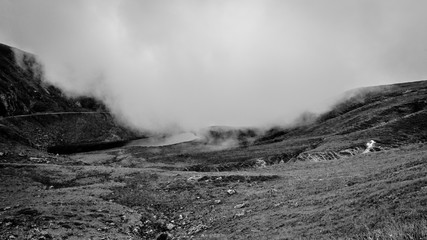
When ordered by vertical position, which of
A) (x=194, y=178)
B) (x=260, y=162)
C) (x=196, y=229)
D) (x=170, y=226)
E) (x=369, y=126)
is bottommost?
(x=196, y=229)

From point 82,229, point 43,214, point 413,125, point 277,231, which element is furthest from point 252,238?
point 413,125

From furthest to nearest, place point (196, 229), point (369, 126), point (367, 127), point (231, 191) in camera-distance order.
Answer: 1. point (369, 126)
2. point (367, 127)
3. point (231, 191)
4. point (196, 229)

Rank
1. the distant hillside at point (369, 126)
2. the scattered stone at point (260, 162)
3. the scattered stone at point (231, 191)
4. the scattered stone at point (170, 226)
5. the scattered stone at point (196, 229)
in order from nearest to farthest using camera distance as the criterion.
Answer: the scattered stone at point (196, 229) < the scattered stone at point (170, 226) < the scattered stone at point (231, 191) < the distant hillside at point (369, 126) < the scattered stone at point (260, 162)

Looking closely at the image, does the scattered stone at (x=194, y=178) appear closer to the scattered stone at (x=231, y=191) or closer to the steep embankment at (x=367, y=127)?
the scattered stone at (x=231, y=191)

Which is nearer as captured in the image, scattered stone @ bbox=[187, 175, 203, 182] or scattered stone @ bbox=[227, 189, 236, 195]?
scattered stone @ bbox=[227, 189, 236, 195]

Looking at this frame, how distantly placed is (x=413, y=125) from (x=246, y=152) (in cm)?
5989

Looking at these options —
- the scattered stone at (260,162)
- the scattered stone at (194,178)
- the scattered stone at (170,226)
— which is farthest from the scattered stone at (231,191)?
the scattered stone at (260,162)

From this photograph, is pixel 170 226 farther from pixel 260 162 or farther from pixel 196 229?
pixel 260 162

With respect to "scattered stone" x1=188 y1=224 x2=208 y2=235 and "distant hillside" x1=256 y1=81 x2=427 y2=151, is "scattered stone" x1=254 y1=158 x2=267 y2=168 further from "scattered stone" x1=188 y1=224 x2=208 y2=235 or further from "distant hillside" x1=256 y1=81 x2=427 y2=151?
"scattered stone" x1=188 y1=224 x2=208 y2=235

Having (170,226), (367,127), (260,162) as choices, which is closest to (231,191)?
(170,226)

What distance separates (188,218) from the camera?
1519 inches

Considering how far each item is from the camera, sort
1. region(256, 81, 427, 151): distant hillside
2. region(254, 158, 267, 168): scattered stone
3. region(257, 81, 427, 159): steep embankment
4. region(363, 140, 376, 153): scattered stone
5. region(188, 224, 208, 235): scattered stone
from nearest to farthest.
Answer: region(188, 224, 208, 235): scattered stone, region(363, 140, 376, 153): scattered stone, region(257, 81, 427, 159): steep embankment, region(256, 81, 427, 151): distant hillside, region(254, 158, 267, 168): scattered stone

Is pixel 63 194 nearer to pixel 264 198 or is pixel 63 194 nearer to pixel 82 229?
pixel 82 229

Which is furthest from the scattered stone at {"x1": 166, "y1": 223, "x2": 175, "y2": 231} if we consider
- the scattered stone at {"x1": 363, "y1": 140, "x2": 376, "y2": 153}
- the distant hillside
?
the distant hillside
